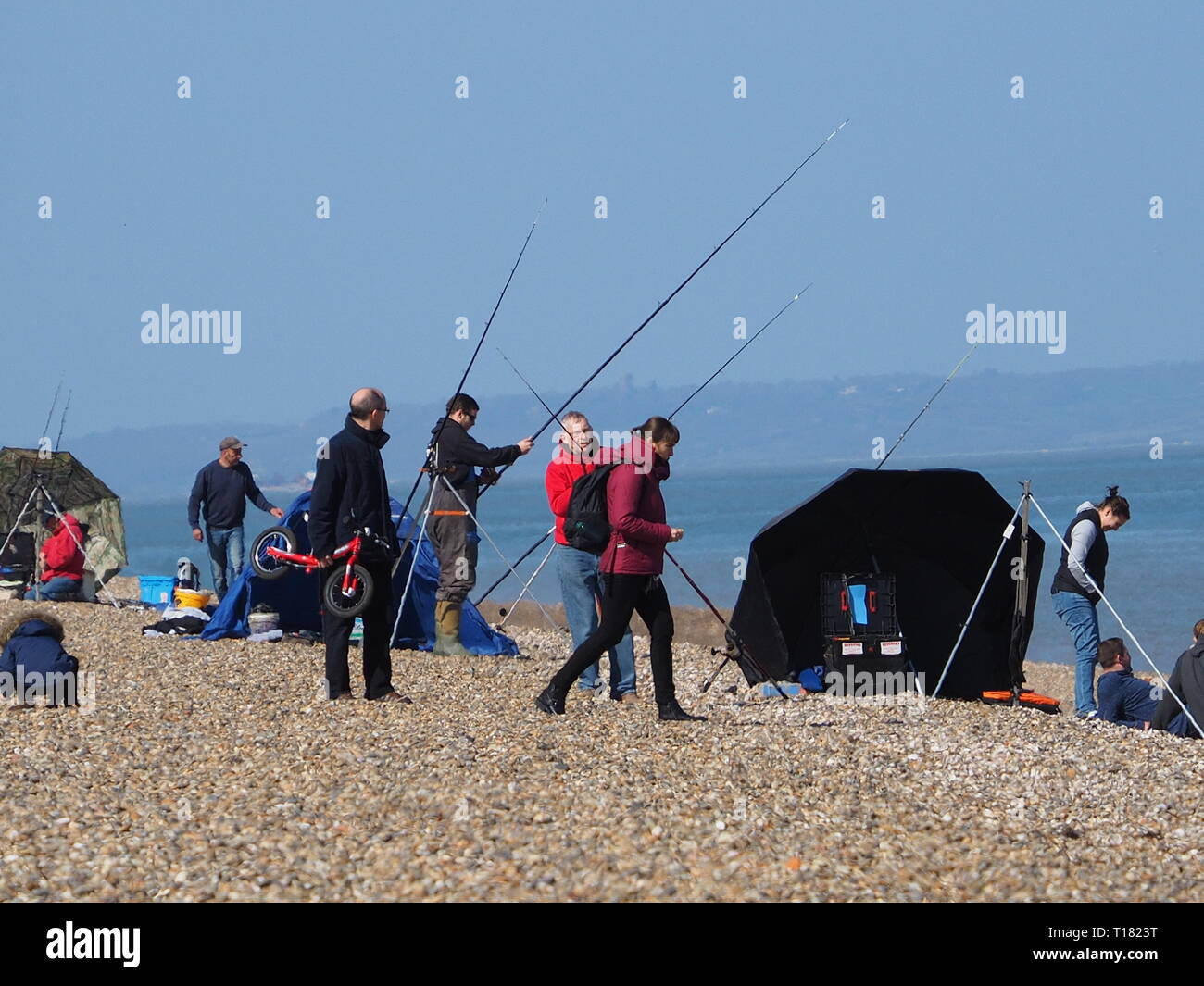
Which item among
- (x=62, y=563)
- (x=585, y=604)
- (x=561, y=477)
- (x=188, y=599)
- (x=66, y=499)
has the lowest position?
(x=585, y=604)

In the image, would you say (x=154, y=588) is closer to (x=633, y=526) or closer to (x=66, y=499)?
(x=66, y=499)

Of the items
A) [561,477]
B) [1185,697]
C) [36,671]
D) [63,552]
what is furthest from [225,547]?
[1185,697]

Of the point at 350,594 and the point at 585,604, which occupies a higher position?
the point at 350,594

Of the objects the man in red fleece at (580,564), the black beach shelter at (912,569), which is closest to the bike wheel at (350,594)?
the man in red fleece at (580,564)

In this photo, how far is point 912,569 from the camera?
446 inches

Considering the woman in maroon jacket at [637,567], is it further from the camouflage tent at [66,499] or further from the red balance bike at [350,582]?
the camouflage tent at [66,499]

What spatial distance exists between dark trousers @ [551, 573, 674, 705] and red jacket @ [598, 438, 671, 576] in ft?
0.23

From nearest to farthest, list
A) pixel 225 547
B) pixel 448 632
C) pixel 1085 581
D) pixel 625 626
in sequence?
pixel 625 626
pixel 1085 581
pixel 448 632
pixel 225 547

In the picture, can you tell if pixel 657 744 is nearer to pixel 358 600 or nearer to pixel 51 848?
pixel 358 600

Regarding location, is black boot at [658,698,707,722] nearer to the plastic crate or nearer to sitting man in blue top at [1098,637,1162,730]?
sitting man in blue top at [1098,637,1162,730]

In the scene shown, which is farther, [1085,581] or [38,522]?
[38,522]

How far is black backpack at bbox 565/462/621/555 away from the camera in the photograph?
8789 millimetres

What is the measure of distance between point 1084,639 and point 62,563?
11226 mm
